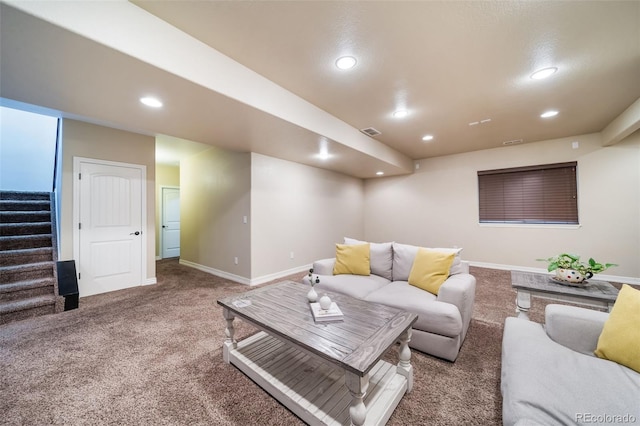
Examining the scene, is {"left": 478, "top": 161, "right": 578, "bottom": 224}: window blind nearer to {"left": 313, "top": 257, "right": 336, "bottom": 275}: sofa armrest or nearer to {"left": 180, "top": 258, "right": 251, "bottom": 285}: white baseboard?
{"left": 313, "top": 257, "right": 336, "bottom": 275}: sofa armrest

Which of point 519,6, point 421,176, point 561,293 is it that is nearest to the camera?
point 519,6

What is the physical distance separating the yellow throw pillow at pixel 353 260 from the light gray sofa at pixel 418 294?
7 cm

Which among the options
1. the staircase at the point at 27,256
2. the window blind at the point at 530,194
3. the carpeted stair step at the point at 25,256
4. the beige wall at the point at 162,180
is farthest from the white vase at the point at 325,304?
the beige wall at the point at 162,180

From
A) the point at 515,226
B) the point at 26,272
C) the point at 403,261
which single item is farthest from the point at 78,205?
the point at 515,226

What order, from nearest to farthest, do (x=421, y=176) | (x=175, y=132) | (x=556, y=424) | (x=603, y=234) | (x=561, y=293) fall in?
(x=556, y=424)
(x=561, y=293)
(x=175, y=132)
(x=603, y=234)
(x=421, y=176)

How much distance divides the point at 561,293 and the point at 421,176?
14.2 ft

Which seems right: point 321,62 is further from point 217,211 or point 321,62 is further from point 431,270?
point 217,211

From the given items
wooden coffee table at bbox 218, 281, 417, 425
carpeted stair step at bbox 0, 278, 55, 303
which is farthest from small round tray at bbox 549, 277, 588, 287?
carpeted stair step at bbox 0, 278, 55, 303

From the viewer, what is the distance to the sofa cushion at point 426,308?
189 cm

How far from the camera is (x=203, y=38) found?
1933mm

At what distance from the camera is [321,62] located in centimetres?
220

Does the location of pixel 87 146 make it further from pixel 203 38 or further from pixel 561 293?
pixel 561 293

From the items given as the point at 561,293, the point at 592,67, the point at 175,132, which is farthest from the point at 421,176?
the point at 175,132

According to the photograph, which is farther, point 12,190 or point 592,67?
point 12,190
